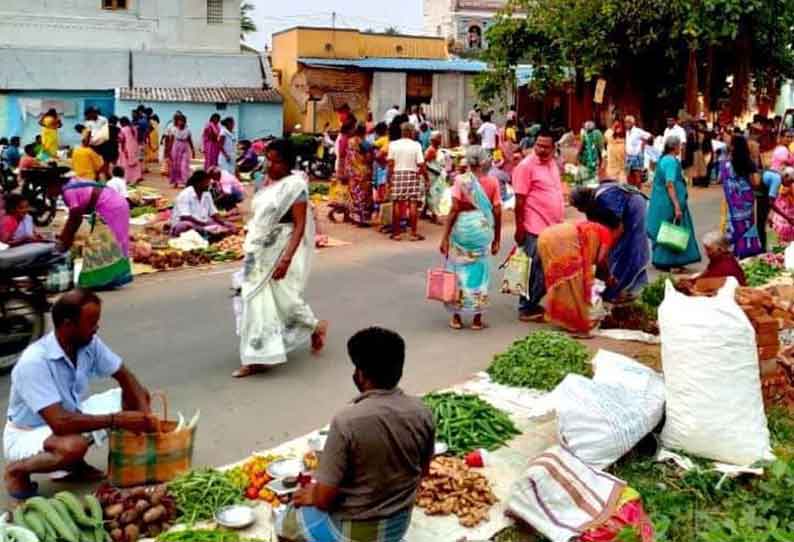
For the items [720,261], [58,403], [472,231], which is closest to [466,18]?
[472,231]

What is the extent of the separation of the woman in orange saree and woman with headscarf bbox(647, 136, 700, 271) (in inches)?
118

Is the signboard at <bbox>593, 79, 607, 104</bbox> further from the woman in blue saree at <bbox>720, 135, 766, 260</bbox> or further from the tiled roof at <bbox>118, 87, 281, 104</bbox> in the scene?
the woman in blue saree at <bbox>720, 135, 766, 260</bbox>

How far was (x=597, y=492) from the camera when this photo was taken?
454 cm

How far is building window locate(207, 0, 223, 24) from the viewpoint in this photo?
95.4 ft

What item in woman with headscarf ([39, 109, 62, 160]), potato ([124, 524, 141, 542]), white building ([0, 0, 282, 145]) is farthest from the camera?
white building ([0, 0, 282, 145])

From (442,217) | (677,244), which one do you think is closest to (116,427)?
(677,244)

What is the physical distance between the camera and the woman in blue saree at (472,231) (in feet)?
26.3

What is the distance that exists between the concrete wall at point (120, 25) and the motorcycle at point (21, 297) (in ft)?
69.3

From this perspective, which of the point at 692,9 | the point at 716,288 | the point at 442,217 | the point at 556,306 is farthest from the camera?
the point at 692,9

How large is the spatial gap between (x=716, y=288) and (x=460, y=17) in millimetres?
39736

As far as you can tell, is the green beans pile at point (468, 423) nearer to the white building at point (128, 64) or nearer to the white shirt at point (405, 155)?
the white shirt at point (405, 155)

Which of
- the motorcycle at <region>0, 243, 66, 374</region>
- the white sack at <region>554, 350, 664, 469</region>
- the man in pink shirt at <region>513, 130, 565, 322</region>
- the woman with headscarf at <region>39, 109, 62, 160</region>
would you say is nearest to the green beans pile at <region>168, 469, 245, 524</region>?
the white sack at <region>554, 350, 664, 469</region>

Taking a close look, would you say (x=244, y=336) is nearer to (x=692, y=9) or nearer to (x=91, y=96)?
(x=692, y=9)

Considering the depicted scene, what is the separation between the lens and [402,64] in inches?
1208
